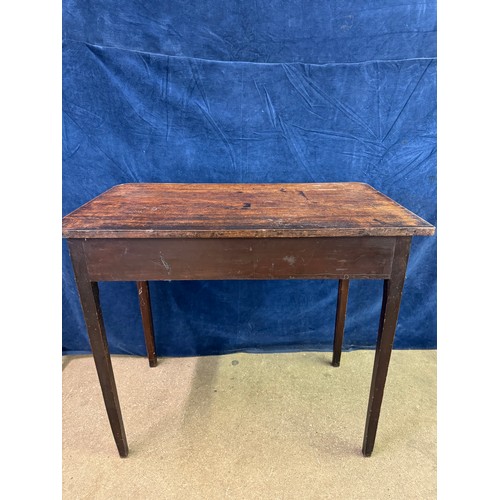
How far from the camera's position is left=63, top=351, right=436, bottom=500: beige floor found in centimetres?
105

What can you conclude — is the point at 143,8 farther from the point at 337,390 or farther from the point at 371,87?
the point at 337,390

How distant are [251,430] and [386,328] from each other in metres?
0.62

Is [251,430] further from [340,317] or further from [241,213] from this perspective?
[241,213]

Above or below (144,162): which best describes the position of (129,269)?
below

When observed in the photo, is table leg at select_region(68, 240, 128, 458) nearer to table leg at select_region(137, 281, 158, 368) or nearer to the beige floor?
the beige floor

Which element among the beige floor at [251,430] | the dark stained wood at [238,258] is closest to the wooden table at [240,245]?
the dark stained wood at [238,258]

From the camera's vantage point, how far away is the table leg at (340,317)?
4.65ft

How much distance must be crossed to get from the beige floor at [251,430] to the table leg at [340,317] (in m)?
0.07

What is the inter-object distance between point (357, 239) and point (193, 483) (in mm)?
871

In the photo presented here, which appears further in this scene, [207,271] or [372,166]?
[372,166]

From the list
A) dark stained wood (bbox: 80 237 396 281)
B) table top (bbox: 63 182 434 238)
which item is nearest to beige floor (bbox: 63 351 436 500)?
dark stained wood (bbox: 80 237 396 281)

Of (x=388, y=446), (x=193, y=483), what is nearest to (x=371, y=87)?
(x=388, y=446)

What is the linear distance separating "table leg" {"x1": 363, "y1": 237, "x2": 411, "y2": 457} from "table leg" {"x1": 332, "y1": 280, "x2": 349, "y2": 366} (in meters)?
0.40

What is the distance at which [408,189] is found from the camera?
1.51 m
